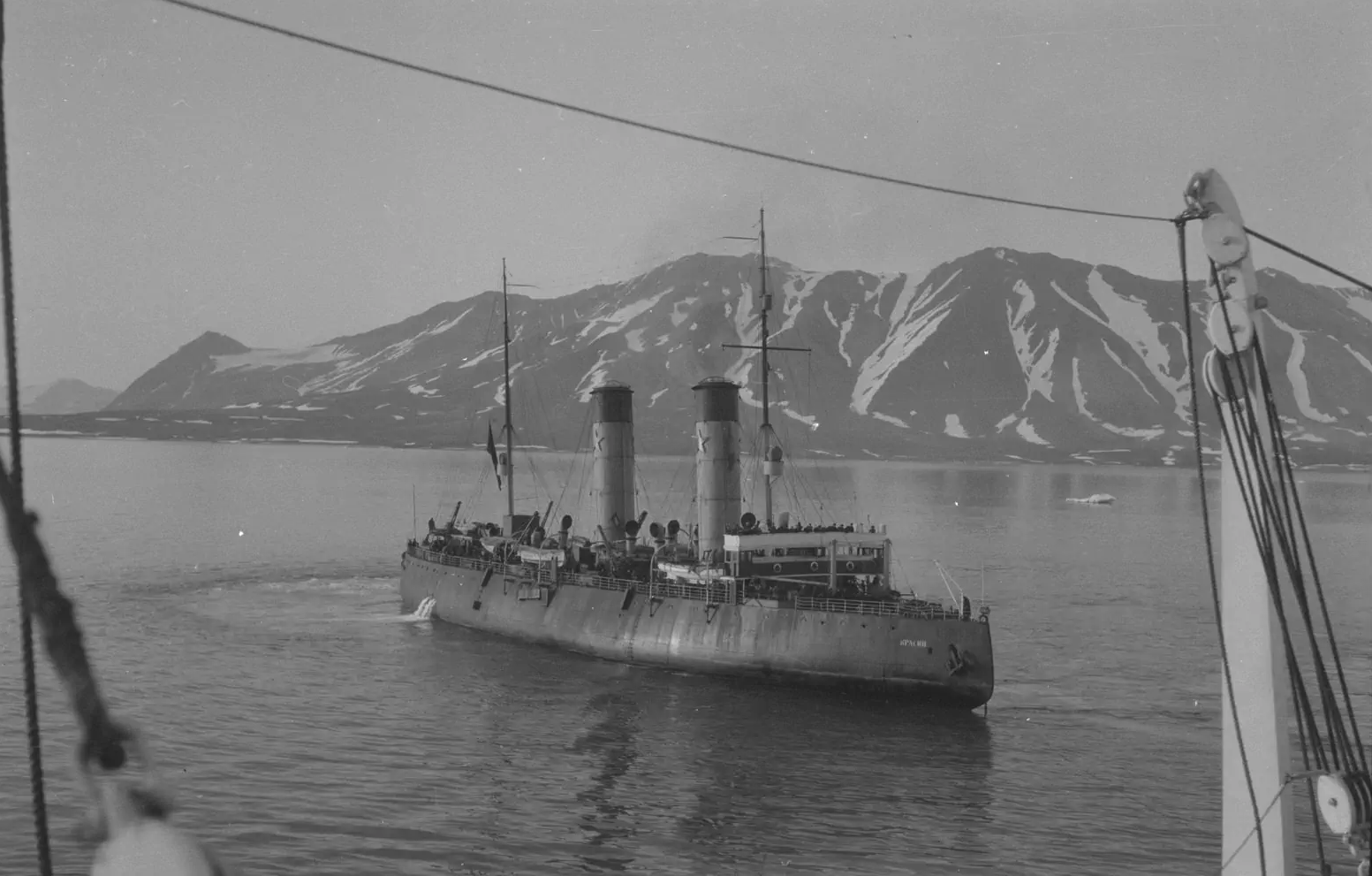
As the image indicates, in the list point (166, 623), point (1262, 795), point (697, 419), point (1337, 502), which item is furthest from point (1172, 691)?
point (1337, 502)

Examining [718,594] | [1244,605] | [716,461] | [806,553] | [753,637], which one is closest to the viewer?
[1244,605]

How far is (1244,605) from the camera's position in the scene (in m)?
10.7

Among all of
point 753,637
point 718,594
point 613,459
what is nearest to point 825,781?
point 753,637

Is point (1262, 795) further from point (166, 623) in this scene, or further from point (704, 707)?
point (166, 623)

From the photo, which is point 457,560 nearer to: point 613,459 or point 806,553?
point 613,459

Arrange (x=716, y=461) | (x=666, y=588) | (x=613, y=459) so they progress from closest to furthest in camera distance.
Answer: (x=666, y=588)
(x=716, y=461)
(x=613, y=459)

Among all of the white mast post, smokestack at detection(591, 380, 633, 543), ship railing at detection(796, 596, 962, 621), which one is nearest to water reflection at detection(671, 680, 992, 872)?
ship railing at detection(796, 596, 962, 621)

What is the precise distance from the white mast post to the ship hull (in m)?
25.6

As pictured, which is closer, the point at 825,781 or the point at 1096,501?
the point at 825,781

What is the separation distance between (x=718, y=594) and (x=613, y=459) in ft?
48.7

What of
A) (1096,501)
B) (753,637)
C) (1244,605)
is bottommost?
(1096,501)

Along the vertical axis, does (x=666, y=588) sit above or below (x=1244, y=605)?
below

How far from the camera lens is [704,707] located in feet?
125

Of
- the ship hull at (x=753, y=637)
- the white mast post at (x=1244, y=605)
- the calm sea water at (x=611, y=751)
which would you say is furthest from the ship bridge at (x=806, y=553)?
the white mast post at (x=1244, y=605)
